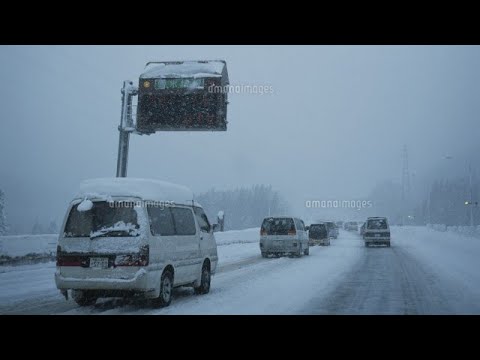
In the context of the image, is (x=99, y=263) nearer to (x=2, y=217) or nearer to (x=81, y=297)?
(x=81, y=297)

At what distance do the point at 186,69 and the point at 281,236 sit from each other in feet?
32.0

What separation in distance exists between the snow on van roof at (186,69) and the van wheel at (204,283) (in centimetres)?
795

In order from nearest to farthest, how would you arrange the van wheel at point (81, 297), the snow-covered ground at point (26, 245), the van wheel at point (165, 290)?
the van wheel at point (165, 290) → the van wheel at point (81, 297) → the snow-covered ground at point (26, 245)

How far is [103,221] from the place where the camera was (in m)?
8.80

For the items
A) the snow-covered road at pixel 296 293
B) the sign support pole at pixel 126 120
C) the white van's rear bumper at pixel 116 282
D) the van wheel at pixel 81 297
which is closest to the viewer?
the white van's rear bumper at pixel 116 282

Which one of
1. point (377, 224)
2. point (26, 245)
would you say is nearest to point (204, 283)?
point (26, 245)

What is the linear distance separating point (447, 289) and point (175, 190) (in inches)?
279

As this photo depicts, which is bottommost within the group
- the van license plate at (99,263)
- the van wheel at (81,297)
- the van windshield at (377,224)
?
the van wheel at (81,297)

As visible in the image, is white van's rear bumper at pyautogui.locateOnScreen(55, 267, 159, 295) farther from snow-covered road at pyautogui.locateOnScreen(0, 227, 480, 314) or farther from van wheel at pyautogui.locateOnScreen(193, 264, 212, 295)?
van wheel at pyautogui.locateOnScreen(193, 264, 212, 295)

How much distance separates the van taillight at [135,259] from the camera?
27.6 feet

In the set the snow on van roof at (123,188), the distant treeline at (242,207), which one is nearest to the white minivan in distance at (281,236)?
the snow on van roof at (123,188)

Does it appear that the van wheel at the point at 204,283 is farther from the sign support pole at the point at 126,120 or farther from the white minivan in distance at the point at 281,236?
the white minivan in distance at the point at 281,236
